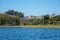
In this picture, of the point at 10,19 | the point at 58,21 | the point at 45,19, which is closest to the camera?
the point at 58,21

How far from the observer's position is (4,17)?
87.6m

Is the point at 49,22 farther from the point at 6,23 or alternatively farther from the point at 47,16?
the point at 6,23

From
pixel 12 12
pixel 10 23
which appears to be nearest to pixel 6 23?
pixel 10 23

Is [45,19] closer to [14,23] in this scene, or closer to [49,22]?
[49,22]

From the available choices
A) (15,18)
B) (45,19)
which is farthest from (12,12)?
(45,19)

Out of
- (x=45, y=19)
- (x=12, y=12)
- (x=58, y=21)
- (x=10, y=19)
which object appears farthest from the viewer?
(x=12, y=12)

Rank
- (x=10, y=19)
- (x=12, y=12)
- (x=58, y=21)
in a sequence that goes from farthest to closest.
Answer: (x=12, y=12) < (x=10, y=19) < (x=58, y=21)

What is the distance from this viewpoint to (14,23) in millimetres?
86188

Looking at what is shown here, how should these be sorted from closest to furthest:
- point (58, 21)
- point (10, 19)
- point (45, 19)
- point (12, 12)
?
point (58, 21) → point (45, 19) → point (10, 19) → point (12, 12)

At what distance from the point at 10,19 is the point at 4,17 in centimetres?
286

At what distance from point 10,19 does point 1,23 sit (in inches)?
234

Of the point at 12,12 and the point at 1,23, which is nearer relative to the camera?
the point at 1,23

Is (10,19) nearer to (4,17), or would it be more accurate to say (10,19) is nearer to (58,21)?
(4,17)

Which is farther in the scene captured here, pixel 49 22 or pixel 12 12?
pixel 12 12
